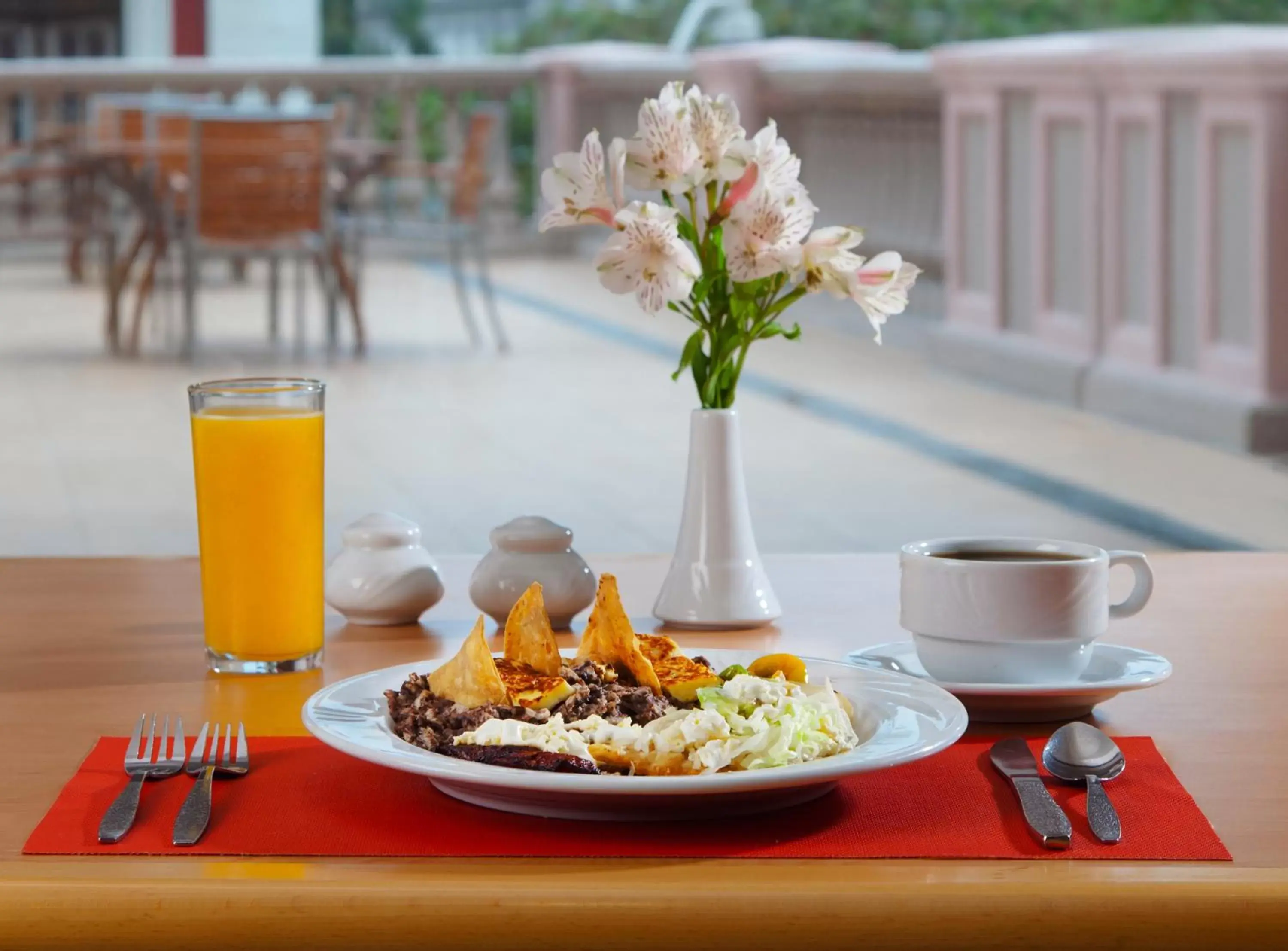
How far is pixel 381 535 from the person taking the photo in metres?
1.24

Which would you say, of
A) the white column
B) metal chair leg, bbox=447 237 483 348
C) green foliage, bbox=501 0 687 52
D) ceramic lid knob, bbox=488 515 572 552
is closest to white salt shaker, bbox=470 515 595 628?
ceramic lid knob, bbox=488 515 572 552

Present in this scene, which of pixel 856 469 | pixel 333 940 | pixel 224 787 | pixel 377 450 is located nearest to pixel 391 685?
pixel 224 787

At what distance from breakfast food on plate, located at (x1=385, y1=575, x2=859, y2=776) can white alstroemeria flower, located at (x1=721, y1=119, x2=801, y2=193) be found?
0.29 meters

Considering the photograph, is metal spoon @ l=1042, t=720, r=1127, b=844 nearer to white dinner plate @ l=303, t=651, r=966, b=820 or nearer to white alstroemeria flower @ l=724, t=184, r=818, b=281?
white dinner plate @ l=303, t=651, r=966, b=820

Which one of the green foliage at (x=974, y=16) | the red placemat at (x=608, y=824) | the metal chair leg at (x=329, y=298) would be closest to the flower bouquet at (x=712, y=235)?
the red placemat at (x=608, y=824)

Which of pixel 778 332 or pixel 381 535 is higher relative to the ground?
pixel 778 332

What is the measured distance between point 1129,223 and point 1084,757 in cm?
463

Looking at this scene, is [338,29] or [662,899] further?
[338,29]

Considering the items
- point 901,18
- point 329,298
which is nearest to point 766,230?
point 329,298

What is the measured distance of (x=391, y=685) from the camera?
36.5 inches

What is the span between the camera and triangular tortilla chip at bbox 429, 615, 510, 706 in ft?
2.77

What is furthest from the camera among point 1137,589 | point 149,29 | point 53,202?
point 149,29

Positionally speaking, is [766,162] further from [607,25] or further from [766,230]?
[607,25]

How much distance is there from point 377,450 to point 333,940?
431cm
